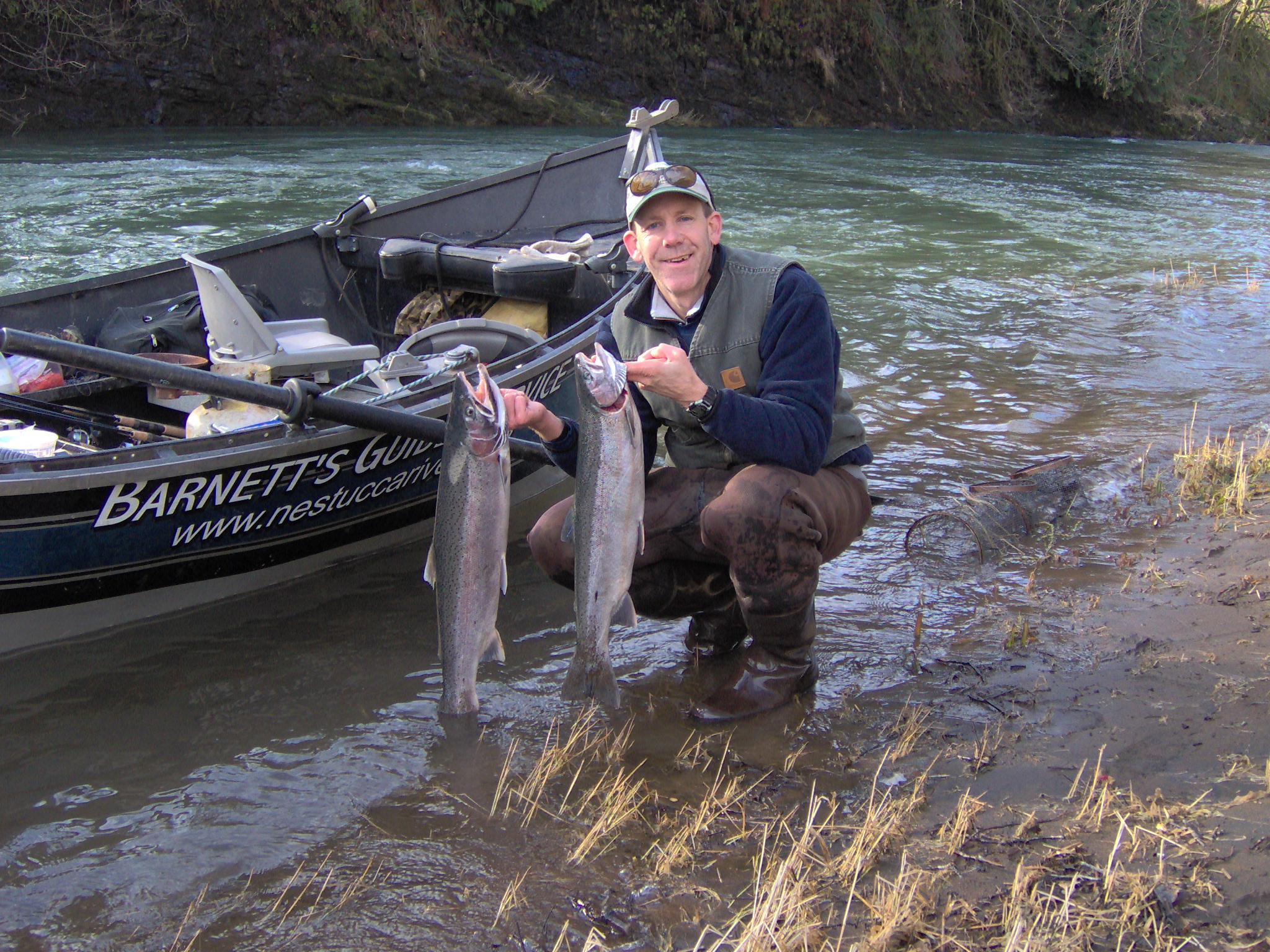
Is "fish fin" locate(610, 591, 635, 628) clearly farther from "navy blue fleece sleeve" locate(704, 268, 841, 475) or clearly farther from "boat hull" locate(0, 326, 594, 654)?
"boat hull" locate(0, 326, 594, 654)

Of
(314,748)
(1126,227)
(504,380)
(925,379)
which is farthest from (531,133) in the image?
(314,748)

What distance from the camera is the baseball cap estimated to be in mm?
3445

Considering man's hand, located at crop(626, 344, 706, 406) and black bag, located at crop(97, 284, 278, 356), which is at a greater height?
man's hand, located at crop(626, 344, 706, 406)

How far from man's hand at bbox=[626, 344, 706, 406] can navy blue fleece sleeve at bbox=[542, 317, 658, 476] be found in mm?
420

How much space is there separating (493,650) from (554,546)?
2.03 feet

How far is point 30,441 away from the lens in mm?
4508

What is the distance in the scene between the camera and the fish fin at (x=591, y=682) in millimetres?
3348

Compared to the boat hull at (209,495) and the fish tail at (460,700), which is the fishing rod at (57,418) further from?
the fish tail at (460,700)

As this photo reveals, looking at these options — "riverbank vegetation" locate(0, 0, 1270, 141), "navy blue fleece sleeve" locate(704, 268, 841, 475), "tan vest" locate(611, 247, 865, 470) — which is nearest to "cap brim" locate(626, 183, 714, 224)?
"tan vest" locate(611, 247, 865, 470)

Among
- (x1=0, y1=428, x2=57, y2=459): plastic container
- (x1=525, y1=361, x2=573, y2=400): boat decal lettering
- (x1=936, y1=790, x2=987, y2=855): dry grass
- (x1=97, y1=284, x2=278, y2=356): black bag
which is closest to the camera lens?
(x1=936, y1=790, x2=987, y2=855): dry grass

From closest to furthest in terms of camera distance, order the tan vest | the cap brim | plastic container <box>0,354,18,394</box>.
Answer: the cap brim → the tan vest → plastic container <box>0,354,18,394</box>

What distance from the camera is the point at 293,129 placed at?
71.4ft

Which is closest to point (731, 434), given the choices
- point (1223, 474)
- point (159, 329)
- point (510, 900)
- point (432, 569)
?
point (432, 569)

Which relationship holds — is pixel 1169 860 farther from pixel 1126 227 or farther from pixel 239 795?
pixel 1126 227
